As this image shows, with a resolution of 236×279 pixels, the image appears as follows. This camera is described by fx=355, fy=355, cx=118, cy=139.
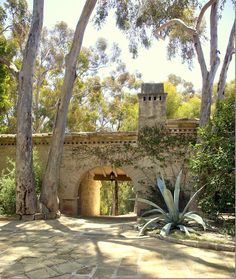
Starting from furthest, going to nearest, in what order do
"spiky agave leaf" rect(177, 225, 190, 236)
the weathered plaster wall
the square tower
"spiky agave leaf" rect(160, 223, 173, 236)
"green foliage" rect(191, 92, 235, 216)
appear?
the square tower < the weathered plaster wall < "green foliage" rect(191, 92, 235, 216) < "spiky agave leaf" rect(160, 223, 173, 236) < "spiky agave leaf" rect(177, 225, 190, 236)

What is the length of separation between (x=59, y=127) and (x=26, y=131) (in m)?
1.02

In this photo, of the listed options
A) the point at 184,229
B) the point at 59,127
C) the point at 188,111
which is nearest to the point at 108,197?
the point at 188,111

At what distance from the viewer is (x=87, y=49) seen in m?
24.4

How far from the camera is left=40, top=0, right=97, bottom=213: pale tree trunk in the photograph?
11.1m

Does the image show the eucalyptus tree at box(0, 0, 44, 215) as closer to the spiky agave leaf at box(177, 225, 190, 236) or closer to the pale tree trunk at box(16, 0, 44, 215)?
the pale tree trunk at box(16, 0, 44, 215)

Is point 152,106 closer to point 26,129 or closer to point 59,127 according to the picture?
point 59,127

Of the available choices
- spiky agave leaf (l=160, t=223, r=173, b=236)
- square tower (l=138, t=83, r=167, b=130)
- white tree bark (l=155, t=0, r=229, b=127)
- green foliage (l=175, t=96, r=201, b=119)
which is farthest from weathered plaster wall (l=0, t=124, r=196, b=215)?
green foliage (l=175, t=96, r=201, b=119)

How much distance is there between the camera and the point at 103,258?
552 cm

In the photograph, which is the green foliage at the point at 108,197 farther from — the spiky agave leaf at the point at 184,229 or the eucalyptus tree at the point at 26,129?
the spiky agave leaf at the point at 184,229

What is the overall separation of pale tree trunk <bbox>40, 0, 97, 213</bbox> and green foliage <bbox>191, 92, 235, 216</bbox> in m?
4.56

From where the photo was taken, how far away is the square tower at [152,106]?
12.3 meters

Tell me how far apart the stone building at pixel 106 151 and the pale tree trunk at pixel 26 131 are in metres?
2.25

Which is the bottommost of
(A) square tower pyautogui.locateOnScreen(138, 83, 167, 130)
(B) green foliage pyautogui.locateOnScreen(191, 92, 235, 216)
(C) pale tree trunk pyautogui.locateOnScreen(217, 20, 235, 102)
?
(B) green foliage pyautogui.locateOnScreen(191, 92, 235, 216)

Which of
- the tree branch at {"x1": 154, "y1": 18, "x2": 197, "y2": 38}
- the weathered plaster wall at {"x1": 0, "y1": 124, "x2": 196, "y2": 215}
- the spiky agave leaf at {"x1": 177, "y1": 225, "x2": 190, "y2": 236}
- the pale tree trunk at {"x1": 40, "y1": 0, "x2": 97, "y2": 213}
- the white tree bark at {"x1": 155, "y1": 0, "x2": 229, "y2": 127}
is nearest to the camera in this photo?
the spiky agave leaf at {"x1": 177, "y1": 225, "x2": 190, "y2": 236}
